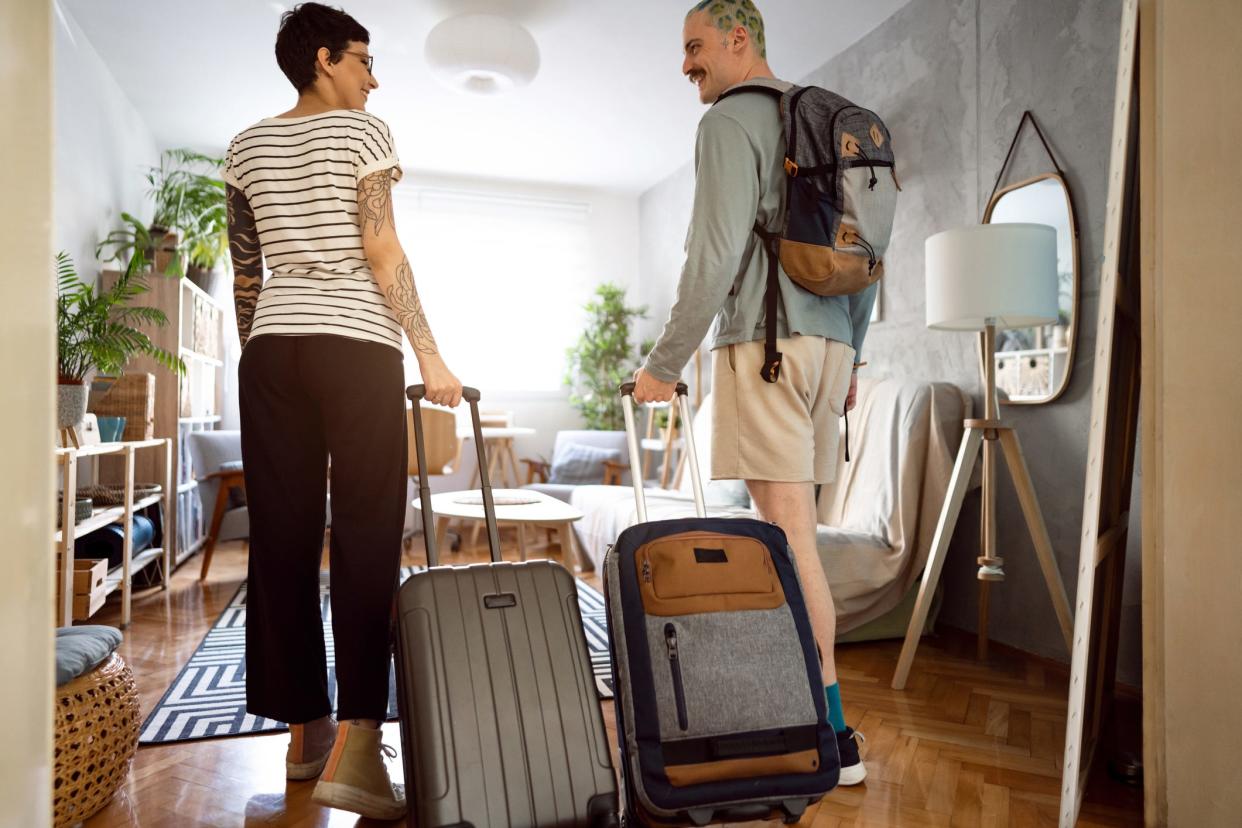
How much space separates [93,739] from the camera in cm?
148

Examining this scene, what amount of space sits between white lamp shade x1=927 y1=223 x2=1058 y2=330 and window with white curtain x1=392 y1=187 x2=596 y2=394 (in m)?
4.15

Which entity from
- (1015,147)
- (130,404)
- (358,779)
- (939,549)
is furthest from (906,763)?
(130,404)

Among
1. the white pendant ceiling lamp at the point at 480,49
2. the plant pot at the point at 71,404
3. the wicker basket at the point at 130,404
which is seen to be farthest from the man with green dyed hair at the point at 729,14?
the wicker basket at the point at 130,404

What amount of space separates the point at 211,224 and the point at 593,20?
2.72 m

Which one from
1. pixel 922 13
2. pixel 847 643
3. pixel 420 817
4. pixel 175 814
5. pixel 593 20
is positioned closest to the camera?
pixel 420 817

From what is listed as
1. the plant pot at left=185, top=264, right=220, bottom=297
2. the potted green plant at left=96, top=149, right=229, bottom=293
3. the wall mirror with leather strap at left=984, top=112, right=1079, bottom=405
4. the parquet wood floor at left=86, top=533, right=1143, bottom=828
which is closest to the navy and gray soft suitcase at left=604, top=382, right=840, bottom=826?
the parquet wood floor at left=86, top=533, right=1143, bottom=828

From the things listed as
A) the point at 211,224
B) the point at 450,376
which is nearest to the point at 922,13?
the point at 450,376

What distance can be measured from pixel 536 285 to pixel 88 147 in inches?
120

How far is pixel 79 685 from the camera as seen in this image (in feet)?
4.83

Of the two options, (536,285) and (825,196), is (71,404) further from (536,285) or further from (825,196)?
(536,285)

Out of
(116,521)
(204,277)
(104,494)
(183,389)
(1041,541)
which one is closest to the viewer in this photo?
(1041,541)

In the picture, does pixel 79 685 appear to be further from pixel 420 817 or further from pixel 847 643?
pixel 847 643

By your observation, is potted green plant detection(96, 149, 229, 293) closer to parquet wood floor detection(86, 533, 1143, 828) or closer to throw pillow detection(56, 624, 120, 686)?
parquet wood floor detection(86, 533, 1143, 828)

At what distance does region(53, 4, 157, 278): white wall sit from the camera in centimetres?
355
